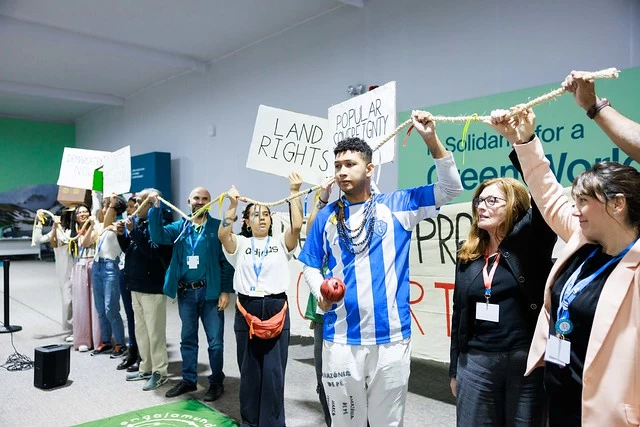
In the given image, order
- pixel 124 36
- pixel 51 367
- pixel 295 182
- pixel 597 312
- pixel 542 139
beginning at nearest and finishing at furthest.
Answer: pixel 597 312 → pixel 295 182 → pixel 51 367 → pixel 542 139 → pixel 124 36

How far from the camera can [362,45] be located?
596 centimetres

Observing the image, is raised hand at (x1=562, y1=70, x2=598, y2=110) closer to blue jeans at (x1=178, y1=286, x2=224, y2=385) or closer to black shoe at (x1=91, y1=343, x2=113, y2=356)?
blue jeans at (x1=178, y1=286, x2=224, y2=385)

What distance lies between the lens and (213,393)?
3.60 metres

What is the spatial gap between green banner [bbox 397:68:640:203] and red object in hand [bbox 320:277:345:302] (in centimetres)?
282

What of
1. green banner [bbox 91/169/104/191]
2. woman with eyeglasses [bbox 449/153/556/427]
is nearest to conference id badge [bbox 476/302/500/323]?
woman with eyeglasses [bbox 449/153/556/427]

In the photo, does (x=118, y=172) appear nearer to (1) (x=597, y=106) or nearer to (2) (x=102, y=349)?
(2) (x=102, y=349)

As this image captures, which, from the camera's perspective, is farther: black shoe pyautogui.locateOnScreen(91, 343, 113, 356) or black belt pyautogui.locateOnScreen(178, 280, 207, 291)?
black shoe pyautogui.locateOnScreen(91, 343, 113, 356)

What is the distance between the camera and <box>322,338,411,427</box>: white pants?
74.6 inches

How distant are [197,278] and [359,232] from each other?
6.54 feet

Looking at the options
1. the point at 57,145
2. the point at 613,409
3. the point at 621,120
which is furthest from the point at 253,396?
the point at 57,145

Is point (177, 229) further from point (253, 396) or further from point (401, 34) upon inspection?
point (401, 34)

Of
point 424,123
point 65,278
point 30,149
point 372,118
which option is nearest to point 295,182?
point 372,118

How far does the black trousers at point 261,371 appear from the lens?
9.41 feet

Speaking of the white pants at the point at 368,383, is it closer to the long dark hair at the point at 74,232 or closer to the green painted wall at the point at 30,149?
the long dark hair at the point at 74,232
